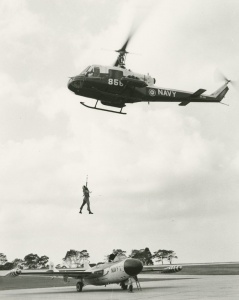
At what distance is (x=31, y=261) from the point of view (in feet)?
495

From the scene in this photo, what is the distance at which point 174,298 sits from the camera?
18766 mm

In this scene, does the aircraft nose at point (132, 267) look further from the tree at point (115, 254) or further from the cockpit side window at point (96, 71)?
the cockpit side window at point (96, 71)

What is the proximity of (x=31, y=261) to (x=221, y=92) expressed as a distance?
129517 millimetres

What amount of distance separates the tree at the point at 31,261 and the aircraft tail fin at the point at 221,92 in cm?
12615

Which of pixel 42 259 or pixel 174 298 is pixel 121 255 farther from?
pixel 42 259

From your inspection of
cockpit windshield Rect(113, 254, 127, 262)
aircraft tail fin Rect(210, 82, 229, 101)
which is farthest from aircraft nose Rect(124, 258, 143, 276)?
aircraft tail fin Rect(210, 82, 229, 101)

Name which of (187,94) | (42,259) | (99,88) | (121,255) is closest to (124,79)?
(99,88)

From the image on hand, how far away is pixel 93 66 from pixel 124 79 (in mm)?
2511

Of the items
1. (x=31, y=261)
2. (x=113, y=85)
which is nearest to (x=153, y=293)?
(x=113, y=85)

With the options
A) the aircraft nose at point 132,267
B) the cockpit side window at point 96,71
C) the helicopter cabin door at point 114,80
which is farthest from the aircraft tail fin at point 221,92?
the aircraft nose at point 132,267

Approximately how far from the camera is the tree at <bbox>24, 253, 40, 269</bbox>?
148500 mm

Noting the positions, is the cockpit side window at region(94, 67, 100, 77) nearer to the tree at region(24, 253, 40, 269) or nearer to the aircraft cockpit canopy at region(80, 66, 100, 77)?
the aircraft cockpit canopy at region(80, 66, 100, 77)

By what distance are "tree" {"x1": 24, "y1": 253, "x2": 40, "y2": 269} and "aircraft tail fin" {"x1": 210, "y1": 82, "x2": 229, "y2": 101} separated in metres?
126

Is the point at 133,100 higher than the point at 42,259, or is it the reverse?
the point at 42,259
